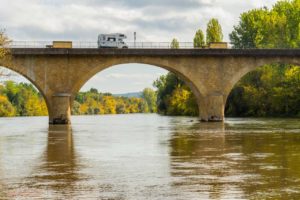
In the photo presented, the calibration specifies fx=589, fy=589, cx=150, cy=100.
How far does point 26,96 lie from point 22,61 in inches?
3121

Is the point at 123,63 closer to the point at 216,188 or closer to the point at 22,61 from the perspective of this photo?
the point at 22,61

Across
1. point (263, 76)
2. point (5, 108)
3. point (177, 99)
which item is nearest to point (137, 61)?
point (263, 76)

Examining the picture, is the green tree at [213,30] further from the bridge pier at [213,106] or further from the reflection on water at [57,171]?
the reflection on water at [57,171]

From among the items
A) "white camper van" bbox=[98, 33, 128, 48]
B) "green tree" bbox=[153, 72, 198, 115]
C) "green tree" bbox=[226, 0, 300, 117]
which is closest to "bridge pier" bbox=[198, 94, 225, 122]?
"white camper van" bbox=[98, 33, 128, 48]

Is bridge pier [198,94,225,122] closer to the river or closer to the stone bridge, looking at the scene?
the stone bridge

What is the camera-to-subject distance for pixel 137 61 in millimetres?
53781

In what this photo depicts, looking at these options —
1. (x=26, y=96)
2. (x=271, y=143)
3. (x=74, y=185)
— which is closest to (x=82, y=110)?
(x=26, y=96)

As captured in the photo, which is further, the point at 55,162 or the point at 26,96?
the point at 26,96

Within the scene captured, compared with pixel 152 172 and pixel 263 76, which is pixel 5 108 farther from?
pixel 152 172

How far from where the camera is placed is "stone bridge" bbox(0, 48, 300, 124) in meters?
51.4

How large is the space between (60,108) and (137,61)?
8.23 m

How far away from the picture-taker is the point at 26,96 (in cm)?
12875

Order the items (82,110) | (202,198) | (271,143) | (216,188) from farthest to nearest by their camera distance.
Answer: (82,110) < (271,143) < (216,188) < (202,198)

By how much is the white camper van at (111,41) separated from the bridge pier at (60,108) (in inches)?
275
